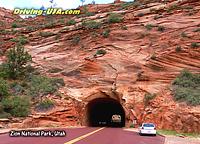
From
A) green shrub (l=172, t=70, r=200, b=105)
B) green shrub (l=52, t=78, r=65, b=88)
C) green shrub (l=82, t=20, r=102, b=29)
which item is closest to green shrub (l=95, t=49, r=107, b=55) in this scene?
green shrub (l=52, t=78, r=65, b=88)

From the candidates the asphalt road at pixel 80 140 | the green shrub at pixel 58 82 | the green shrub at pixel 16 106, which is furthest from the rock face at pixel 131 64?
the asphalt road at pixel 80 140

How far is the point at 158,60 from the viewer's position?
39.4 m

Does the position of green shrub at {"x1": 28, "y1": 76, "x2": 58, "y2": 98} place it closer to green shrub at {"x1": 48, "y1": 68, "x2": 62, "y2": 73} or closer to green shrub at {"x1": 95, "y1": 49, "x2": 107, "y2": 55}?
green shrub at {"x1": 48, "y1": 68, "x2": 62, "y2": 73}

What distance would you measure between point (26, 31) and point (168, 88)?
3139 cm

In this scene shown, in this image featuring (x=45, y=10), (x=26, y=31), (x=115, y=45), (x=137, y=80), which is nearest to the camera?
(x=137, y=80)

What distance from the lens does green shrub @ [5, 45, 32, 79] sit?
4225 cm

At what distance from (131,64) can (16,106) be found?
570 inches

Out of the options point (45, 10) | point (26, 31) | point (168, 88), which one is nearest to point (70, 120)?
point (168, 88)

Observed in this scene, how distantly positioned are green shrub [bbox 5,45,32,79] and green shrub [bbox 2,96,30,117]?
7696 mm

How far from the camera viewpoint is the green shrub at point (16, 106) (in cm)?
3399

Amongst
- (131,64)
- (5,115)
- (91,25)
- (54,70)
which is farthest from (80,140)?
(91,25)

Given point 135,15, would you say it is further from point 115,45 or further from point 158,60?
point 158,60

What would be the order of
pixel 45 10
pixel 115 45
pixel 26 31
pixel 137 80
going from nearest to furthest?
pixel 137 80 → pixel 115 45 → pixel 26 31 → pixel 45 10

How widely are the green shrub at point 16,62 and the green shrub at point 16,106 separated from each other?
7.70 m
